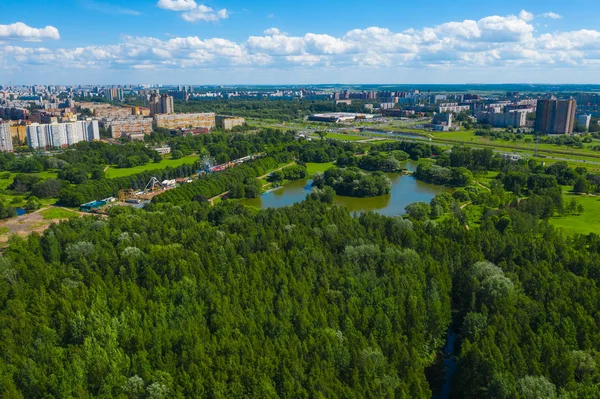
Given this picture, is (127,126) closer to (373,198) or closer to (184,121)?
(184,121)

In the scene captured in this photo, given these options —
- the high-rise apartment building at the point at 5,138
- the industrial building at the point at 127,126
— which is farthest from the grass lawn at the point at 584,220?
the high-rise apartment building at the point at 5,138

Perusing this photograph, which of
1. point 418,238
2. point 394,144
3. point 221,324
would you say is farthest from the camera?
point 394,144

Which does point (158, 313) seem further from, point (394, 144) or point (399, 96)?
point (399, 96)

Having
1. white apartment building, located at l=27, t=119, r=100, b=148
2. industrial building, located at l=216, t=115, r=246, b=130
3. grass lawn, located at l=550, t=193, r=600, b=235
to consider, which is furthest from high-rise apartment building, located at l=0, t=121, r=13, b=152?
grass lawn, located at l=550, t=193, r=600, b=235

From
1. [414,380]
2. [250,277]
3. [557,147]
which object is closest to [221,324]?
[250,277]

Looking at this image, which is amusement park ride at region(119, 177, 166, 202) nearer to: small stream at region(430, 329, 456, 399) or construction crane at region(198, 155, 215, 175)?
construction crane at region(198, 155, 215, 175)

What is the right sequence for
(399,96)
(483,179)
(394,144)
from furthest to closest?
(399,96), (394,144), (483,179)
